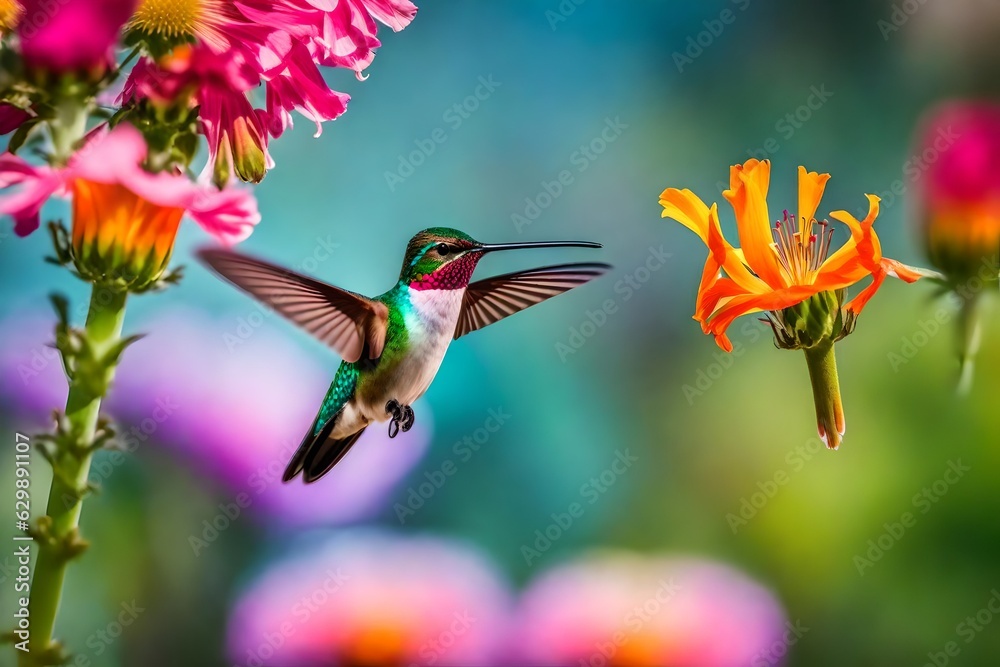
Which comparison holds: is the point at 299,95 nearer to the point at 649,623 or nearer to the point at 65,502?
the point at 65,502

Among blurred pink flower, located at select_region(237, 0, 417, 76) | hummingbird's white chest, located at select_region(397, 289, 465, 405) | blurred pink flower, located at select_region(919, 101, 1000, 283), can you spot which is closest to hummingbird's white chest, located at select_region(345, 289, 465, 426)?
hummingbird's white chest, located at select_region(397, 289, 465, 405)

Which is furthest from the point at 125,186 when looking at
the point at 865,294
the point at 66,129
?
the point at 865,294

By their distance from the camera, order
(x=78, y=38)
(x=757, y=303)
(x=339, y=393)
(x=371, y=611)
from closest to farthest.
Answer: (x=78, y=38), (x=757, y=303), (x=339, y=393), (x=371, y=611)

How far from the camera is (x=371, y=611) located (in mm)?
573

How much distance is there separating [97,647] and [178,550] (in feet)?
0.23

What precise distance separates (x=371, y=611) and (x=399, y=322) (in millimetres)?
234

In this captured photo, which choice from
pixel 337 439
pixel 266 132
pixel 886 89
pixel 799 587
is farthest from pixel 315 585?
pixel 886 89

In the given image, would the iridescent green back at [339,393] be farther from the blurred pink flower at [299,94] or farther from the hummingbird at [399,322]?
the blurred pink flower at [299,94]

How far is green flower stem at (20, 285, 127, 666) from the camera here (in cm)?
25

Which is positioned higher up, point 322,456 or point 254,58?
point 254,58

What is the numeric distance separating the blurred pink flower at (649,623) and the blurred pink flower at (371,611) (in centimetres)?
3

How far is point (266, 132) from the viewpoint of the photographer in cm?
35

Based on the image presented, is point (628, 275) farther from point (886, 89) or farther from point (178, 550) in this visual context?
point (178, 550)

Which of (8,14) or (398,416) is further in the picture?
(398,416)
